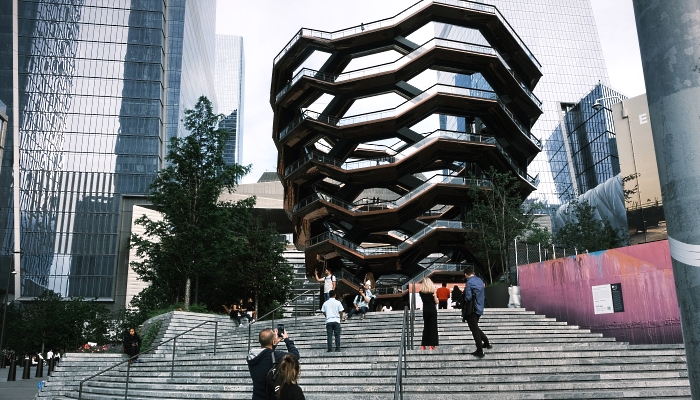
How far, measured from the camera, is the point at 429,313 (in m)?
12.7

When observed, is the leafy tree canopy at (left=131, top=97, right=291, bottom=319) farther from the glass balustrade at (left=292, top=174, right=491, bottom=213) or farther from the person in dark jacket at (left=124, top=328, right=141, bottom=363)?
the glass balustrade at (left=292, top=174, right=491, bottom=213)

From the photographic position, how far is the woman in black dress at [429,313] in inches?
495

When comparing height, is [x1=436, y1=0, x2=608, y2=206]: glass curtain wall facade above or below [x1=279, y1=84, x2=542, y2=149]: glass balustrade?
above

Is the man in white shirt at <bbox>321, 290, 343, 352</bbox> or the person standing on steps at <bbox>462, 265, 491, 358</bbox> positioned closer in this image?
the person standing on steps at <bbox>462, 265, 491, 358</bbox>

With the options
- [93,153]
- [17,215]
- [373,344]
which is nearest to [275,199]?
[93,153]

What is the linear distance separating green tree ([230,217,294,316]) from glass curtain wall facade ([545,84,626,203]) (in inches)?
2760

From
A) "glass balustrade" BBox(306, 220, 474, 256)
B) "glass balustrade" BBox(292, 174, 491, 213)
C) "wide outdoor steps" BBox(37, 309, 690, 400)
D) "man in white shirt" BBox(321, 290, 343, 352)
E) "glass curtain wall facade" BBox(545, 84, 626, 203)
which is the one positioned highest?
"glass curtain wall facade" BBox(545, 84, 626, 203)

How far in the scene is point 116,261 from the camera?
239 ft

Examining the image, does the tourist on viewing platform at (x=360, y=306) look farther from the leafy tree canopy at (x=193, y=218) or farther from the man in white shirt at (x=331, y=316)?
the leafy tree canopy at (x=193, y=218)

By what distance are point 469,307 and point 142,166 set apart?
69199 millimetres

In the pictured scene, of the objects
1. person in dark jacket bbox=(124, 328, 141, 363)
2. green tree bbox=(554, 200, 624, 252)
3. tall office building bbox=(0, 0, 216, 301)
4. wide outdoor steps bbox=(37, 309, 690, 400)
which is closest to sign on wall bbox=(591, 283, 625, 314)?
wide outdoor steps bbox=(37, 309, 690, 400)

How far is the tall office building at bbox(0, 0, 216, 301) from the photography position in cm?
7150

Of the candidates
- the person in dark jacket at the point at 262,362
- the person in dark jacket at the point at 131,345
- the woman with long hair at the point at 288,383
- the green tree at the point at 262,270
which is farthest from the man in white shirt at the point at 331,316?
the green tree at the point at 262,270

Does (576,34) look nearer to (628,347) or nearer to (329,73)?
(329,73)
